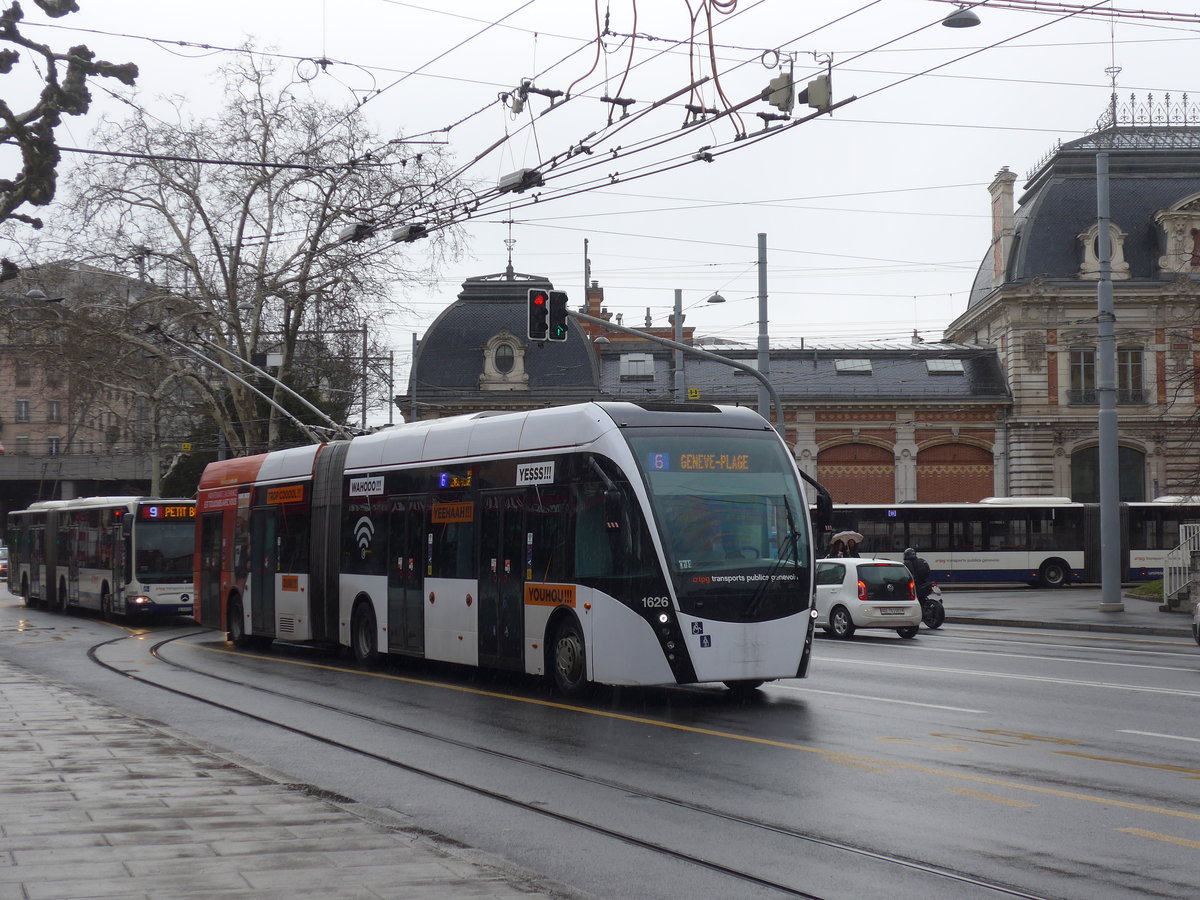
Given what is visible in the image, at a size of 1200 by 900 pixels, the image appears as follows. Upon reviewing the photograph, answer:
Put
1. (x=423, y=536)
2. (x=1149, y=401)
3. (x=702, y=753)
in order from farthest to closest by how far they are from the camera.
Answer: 1. (x=1149, y=401)
2. (x=423, y=536)
3. (x=702, y=753)

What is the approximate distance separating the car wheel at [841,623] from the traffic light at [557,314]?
24.1 ft

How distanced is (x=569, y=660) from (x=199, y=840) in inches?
315

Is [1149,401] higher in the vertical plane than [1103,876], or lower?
higher

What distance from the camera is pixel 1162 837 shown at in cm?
803

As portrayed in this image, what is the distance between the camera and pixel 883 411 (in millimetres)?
63062

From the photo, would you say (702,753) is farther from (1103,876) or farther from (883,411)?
(883,411)

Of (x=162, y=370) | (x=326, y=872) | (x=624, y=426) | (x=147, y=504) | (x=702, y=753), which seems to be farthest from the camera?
(x=162, y=370)

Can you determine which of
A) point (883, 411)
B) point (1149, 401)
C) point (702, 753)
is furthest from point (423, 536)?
point (1149, 401)

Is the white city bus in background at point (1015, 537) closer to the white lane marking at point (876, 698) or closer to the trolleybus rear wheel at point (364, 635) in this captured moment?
the trolleybus rear wheel at point (364, 635)

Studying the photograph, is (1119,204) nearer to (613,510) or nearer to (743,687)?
(743,687)

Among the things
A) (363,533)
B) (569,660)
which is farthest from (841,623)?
(569,660)

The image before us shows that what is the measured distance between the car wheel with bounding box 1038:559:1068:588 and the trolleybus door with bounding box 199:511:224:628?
30.5m

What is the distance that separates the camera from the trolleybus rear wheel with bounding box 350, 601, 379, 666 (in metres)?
20.7

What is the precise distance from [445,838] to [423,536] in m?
11.0
